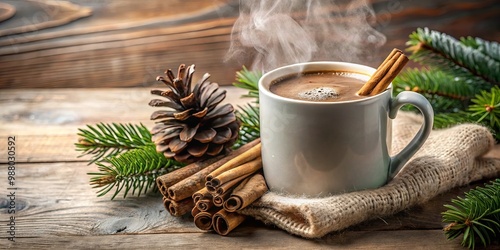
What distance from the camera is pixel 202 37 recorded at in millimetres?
1851

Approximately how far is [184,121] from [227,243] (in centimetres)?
24

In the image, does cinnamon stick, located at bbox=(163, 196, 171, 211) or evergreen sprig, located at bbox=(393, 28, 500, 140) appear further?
evergreen sprig, located at bbox=(393, 28, 500, 140)

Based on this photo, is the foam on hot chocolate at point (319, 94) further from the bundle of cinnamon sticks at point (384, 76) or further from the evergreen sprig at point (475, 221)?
the evergreen sprig at point (475, 221)

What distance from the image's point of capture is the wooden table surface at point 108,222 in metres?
0.90

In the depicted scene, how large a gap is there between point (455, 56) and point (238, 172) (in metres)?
0.53

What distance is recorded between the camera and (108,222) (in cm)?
97

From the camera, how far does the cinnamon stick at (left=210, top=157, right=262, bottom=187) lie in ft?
3.07

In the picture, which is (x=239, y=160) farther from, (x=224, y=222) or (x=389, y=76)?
(x=389, y=76)

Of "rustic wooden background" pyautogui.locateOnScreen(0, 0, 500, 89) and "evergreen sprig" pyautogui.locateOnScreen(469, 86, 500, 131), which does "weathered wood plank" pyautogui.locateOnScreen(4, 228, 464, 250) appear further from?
"rustic wooden background" pyautogui.locateOnScreen(0, 0, 500, 89)

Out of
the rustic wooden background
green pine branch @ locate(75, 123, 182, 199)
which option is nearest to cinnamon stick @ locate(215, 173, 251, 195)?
green pine branch @ locate(75, 123, 182, 199)

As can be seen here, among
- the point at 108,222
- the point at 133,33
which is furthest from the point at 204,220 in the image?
the point at 133,33

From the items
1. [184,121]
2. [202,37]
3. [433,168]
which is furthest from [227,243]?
[202,37]

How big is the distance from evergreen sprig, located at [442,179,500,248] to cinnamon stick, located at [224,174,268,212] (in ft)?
0.86

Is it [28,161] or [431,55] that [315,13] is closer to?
[431,55]
